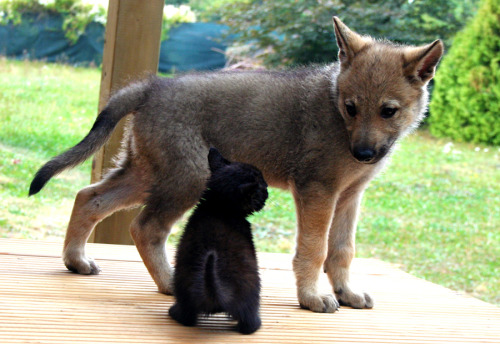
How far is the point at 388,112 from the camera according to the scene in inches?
146

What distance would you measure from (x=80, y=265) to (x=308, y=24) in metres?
9.35

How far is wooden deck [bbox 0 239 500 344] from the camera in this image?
3025mm

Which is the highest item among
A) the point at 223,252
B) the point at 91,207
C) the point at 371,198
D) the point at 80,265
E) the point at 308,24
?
the point at 308,24

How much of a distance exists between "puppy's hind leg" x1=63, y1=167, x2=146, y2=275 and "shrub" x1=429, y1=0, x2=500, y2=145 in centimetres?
1081

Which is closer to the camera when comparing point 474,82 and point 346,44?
point 346,44

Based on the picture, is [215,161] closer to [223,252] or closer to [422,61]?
[223,252]

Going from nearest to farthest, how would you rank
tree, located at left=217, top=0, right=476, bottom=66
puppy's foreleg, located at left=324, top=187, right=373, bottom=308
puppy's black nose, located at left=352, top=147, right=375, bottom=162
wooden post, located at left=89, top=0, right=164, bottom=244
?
1. puppy's black nose, located at left=352, top=147, right=375, bottom=162
2. puppy's foreleg, located at left=324, top=187, right=373, bottom=308
3. wooden post, located at left=89, top=0, right=164, bottom=244
4. tree, located at left=217, top=0, right=476, bottom=66

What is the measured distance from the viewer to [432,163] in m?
12.2

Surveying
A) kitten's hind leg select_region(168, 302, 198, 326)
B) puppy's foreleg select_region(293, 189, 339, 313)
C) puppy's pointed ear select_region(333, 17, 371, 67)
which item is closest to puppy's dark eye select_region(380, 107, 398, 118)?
puppy's pointed ear select_region(333, 17, 371, 67)

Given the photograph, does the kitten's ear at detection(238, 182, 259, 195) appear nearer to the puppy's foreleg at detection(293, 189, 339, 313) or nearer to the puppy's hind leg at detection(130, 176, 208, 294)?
the puppy's hind leg at detection(130, 176, 208, 294)

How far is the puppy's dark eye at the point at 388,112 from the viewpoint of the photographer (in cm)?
370

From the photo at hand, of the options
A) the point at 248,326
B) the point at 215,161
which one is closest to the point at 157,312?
the point at 248,326

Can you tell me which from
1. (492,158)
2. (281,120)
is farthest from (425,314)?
(492,158)

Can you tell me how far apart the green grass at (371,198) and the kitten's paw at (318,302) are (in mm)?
3455
